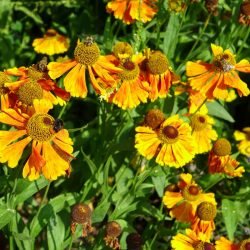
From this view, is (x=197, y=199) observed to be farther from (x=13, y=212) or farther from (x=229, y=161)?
(x=13, y=212)

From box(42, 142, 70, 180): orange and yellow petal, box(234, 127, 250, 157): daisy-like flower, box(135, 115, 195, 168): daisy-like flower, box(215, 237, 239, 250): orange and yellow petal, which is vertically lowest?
box(234, 127, 250, 157): daisy-like flower

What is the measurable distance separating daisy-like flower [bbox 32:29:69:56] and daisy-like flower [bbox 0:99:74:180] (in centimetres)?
113

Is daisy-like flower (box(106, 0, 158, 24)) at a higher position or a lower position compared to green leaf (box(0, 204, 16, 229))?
higher

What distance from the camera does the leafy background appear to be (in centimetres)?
220

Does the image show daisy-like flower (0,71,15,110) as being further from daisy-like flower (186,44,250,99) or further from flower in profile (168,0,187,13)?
flower in profile (168,0,187,13)

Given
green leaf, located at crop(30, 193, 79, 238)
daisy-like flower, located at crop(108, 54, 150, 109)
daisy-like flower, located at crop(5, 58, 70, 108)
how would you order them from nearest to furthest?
daisy-like flower, located at crop(5, 58, 70, 108) → daisy-like flower, located at crop(108, 54, 150, 109) → green leaf, located at crop(30, 193, 79, 238)

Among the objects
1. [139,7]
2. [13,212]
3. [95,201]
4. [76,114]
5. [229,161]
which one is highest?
[139,7]

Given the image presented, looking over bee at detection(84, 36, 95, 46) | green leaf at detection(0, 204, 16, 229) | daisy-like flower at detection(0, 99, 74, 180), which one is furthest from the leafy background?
bee at detection(84, 36, 95, 46)

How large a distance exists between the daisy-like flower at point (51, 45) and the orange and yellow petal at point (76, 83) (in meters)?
0.88

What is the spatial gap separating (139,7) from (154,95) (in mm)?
523

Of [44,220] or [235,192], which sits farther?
[235,192]

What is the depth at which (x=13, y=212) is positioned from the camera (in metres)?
2.05

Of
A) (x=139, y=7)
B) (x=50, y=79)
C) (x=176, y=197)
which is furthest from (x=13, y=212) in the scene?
(x=139, y=7)

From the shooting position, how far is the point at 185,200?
2305 mm
